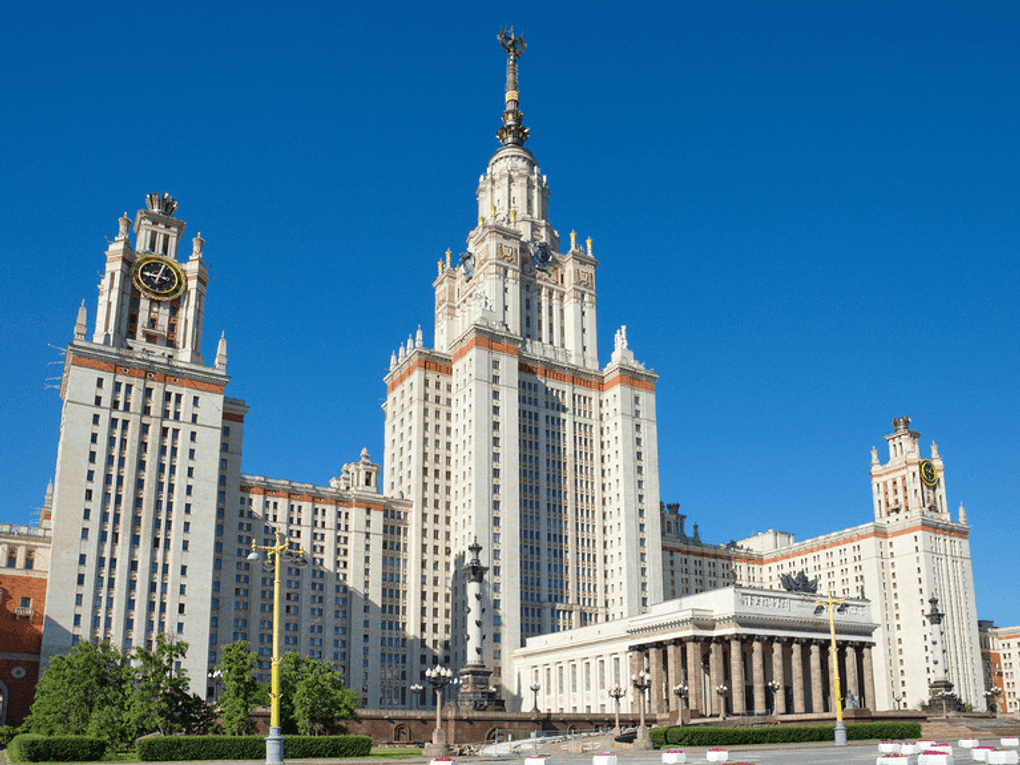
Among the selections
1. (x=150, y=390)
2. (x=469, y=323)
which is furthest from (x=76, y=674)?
(x=469, y=323)

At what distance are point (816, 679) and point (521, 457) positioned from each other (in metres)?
50.9

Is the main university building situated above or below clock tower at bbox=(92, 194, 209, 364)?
below

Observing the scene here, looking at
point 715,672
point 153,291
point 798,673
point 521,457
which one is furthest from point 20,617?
point 798,673

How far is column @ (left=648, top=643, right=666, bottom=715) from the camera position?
11501cm

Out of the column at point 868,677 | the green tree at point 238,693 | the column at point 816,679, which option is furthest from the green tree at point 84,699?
the column at point 868,677

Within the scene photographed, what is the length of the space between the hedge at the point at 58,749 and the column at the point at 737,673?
72368 mm

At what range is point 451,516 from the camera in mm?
147125

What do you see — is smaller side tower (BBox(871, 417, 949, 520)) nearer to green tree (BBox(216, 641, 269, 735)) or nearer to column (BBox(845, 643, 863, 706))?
column (BBox(845, 643, 863, 706))

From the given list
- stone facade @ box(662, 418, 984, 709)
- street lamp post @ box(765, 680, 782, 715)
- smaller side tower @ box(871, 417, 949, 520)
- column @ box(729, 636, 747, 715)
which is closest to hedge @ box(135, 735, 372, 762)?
street lamp post @ box(765, 680, 782, 715)

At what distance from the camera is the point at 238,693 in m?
71.2

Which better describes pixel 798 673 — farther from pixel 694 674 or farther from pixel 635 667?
pixel 635 667

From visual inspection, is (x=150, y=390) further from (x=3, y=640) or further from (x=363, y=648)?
(x=363, y=648)

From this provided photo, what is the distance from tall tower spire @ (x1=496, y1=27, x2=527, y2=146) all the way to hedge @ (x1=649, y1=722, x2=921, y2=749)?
12615 centimetres

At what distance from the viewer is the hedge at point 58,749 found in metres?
56.4
